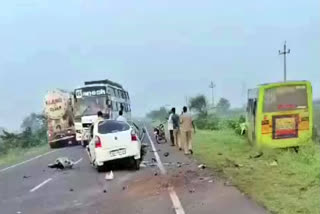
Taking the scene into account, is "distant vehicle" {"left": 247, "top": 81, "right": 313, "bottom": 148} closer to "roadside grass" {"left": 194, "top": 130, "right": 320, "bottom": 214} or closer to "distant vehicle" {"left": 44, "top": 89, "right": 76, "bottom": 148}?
"roadside grass" {"left": 194, "top": 130, "right": 320, "bottom": 214}

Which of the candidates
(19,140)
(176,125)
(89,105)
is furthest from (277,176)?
(19,140)

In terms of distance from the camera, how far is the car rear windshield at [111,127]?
17.7 meters

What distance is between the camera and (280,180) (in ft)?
43.2

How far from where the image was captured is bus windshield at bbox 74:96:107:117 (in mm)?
35281

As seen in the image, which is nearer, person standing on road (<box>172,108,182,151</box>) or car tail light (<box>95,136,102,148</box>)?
car tail light (<box>95,136,102,148</box>)

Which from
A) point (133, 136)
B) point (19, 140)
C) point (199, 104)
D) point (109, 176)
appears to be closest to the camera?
point (109, 176)

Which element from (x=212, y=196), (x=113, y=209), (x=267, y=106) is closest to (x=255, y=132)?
(x=267, y=106)

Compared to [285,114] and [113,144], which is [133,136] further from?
[285,114]

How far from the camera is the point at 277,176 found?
1402cm

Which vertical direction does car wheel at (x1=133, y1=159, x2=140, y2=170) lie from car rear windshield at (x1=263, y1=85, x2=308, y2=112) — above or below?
below

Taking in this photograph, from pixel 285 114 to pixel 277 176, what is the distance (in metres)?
5.84

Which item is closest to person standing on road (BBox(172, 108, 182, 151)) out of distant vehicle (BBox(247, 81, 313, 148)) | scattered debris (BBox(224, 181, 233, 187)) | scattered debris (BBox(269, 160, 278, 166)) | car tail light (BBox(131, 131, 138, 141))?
distant vehicle (BBox(247, 81, 313, 148))

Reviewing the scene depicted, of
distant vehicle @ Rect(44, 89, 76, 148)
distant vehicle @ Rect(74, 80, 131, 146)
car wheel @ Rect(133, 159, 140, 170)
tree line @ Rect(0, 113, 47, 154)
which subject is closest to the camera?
car wheel @ Rect(133, 159, 140, 170)

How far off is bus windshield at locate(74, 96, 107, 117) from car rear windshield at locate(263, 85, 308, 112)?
1735 centimetres
